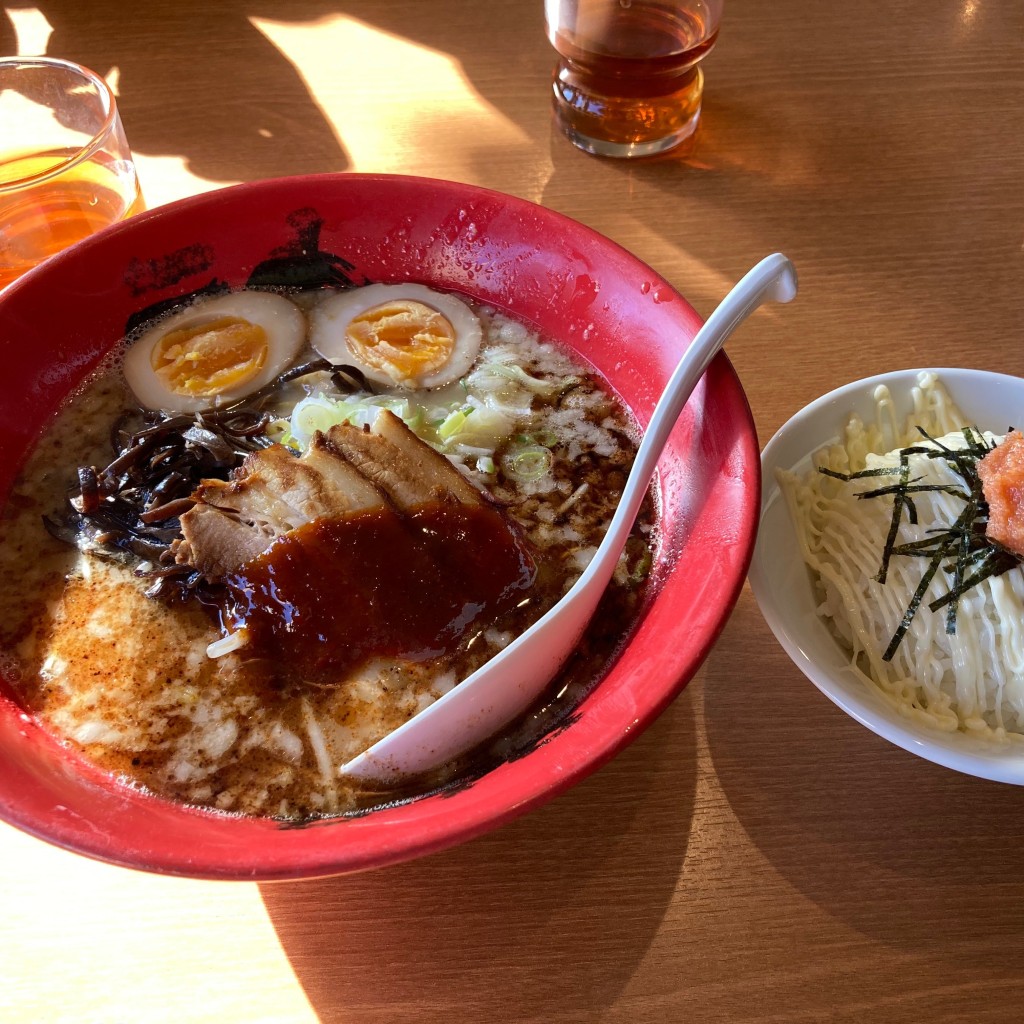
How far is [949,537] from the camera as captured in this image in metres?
1.07

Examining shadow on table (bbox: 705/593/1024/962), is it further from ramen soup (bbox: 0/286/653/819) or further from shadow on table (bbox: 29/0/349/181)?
shadow on table (bbox: 29/0/349/181)

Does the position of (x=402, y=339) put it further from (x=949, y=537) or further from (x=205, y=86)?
(x=205, y=86)

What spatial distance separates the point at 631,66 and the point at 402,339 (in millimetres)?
755

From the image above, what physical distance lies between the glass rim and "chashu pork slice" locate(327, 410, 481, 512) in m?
0.70

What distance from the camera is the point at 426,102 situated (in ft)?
6.44

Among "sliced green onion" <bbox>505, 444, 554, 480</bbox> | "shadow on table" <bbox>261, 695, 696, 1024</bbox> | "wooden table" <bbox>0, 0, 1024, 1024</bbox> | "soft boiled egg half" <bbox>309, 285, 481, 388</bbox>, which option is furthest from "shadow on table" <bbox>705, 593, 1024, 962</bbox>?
"soft boiled egg half" <bbox>309, 285, 481, 388</bbox>

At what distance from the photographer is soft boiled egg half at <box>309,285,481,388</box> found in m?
1.39

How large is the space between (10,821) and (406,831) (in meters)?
0.34

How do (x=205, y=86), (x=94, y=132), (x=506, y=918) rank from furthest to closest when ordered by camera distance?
(x=205, y=86)
(x=94, y=132)
(x=506, y=918)

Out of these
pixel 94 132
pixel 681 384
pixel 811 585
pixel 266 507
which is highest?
pixel 94 132

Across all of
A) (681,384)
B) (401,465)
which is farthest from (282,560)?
(681,384)

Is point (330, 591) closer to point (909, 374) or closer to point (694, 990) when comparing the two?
point (694, 990)

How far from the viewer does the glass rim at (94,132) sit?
1.40 m

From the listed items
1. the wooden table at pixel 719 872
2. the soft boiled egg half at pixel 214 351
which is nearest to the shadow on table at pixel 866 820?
the wooden table at pixel 719 872
